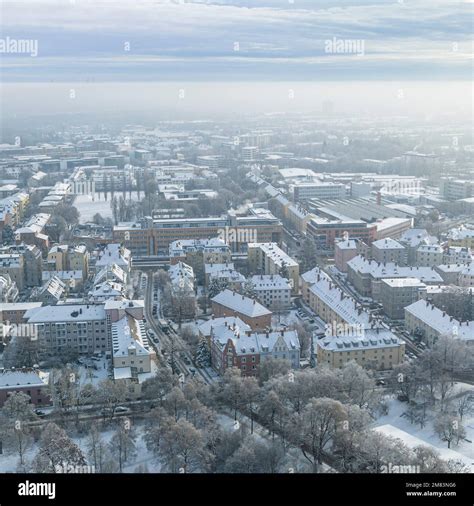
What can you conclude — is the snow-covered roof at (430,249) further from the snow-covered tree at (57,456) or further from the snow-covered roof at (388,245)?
the snow-covered tree at (57,456)

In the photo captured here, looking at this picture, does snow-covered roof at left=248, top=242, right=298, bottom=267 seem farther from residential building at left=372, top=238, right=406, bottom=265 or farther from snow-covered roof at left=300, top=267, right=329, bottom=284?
residential building at left=372, top=238, right=406, bottom=265

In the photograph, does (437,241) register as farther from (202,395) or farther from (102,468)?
(102,468)

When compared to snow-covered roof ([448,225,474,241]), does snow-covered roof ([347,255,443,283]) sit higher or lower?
lower

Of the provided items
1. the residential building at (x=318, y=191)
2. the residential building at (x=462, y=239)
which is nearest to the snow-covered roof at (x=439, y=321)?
the residential building at (x=462, y=239)

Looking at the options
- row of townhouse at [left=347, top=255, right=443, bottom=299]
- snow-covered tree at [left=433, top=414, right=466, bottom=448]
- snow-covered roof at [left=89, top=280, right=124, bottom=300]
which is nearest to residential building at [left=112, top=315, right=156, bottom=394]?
snow-covered roof at [left=89, top=280, right=124, bottom=300]

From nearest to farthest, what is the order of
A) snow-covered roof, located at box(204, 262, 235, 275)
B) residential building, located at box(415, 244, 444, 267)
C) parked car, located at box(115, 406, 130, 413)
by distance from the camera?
parked car, located at box(115, 406, 130, 413) → snow-covered roof, located at box(204, 262, 235, 275) → residential building, located at box(415, 244, 444, 267)
